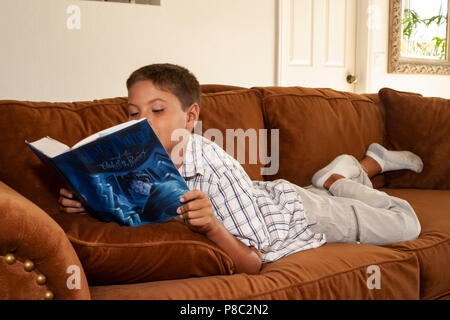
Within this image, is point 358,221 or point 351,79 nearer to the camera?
point 358,221

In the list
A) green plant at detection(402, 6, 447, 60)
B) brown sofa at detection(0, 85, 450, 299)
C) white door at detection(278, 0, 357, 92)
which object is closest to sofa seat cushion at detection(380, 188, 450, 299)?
brown sofa at detection(0, 85, 450, 299)

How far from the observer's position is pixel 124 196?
99 cm

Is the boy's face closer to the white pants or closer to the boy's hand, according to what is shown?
the boy's hand

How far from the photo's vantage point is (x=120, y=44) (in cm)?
274

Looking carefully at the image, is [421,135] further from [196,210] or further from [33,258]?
[33,258]

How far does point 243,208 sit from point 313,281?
236 mm

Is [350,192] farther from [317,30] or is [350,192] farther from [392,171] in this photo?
[317,30]

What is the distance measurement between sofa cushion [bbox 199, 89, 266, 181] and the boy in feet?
0.55

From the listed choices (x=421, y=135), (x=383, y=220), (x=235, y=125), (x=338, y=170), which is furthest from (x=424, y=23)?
(x=383, y=220)

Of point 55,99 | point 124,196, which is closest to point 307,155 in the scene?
point 124,196

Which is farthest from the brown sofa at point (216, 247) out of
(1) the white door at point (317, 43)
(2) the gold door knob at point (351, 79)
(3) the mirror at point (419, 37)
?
(3) the mirror at point (419, 37)

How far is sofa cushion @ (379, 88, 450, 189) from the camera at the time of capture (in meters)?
2.02

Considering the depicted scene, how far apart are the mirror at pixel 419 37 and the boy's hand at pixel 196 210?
3415mm
